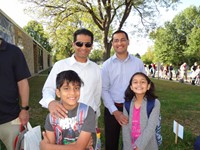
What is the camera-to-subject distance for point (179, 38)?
63.1 metres

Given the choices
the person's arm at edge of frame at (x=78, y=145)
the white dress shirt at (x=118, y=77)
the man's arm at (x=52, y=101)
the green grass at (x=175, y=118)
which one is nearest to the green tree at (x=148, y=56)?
the green grass at (x=175, y=118)

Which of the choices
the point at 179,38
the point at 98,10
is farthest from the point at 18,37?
the point at 179,38

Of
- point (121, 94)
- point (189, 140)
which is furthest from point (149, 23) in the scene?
point (121, 94)

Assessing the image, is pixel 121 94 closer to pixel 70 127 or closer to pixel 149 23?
pixel 70 127

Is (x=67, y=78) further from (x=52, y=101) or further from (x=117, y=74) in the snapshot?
(x=117, y=74)

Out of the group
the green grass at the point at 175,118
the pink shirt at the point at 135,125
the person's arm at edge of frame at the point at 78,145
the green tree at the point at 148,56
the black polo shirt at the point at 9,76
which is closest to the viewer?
the person's arm at edge of frame at the point at 78,145

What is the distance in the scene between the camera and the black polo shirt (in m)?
2.65

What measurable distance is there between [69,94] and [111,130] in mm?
1699

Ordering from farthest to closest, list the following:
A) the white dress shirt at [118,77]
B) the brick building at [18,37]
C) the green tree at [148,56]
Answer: the green tree at [148,56], the brick building at [18,37], the white dress shirt at [118,77]

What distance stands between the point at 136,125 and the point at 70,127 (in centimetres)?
111

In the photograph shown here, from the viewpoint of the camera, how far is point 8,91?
271cm

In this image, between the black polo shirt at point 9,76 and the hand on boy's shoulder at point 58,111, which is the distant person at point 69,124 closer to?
the hand on boy's shoulder at point 58,111

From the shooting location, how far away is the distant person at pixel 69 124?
2.13 meters

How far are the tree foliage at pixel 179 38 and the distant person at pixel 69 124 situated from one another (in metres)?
58.5
